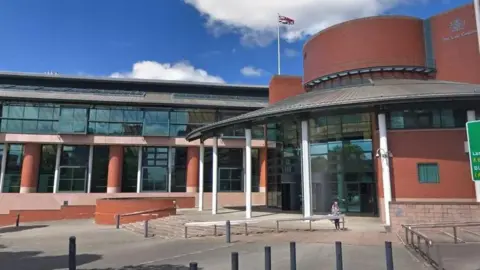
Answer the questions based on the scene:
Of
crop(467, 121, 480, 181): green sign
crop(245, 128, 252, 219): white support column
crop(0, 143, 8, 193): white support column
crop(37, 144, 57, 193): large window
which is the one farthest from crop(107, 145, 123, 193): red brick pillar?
crop(467, 121, 480, 181): green sign

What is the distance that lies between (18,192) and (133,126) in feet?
38.3

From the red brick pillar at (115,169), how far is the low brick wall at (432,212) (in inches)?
1040

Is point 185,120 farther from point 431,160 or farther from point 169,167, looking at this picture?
point 431,160

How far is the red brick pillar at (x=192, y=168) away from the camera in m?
36.1

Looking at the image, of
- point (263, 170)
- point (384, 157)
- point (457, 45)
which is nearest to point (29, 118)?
point (263, 170)

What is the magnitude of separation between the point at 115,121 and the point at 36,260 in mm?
24906

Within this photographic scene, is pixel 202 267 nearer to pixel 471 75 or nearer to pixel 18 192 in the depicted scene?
pixel 471 75

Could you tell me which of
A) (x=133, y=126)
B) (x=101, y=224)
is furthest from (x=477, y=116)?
(x=133, y=126)

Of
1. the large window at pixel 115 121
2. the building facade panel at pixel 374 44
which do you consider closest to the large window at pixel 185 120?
the large window at pixel 115 121

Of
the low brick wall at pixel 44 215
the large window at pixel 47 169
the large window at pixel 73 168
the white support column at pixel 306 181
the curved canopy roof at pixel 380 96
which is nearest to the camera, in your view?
the curved canopy roof at pixel 380 96

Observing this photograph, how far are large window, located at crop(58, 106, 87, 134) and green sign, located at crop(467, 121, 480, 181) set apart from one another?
113 ft

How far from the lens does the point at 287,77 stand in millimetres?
32438

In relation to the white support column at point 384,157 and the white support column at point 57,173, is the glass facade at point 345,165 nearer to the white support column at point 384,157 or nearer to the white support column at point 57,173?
the white support column at point 384,157

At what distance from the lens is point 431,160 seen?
18.8 m
